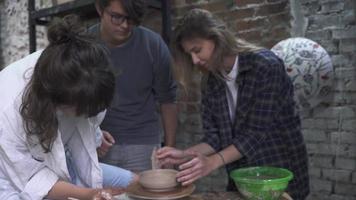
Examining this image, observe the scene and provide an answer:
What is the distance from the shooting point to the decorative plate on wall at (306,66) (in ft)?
7.04

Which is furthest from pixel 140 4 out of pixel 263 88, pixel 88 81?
pixel 88 81

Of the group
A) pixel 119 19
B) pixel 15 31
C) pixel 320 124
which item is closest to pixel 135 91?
pixel 119 19

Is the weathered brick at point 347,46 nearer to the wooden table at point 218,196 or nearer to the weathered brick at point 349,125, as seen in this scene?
the weathered brick at point 349,125

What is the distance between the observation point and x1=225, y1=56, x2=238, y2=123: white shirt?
1700 mm

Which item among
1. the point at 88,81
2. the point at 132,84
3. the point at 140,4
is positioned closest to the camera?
the point at 88,81

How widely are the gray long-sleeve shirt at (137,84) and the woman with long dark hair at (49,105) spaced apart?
0.74 meters

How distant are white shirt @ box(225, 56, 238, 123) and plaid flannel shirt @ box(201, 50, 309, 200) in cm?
2

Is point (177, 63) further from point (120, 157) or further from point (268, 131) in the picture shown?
point (120, 157)

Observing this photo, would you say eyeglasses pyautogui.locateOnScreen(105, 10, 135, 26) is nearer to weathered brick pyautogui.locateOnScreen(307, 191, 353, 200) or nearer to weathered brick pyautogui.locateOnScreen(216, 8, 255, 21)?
weathered brick pyautogui.locateOnScreen(216, 8, 255, 21)

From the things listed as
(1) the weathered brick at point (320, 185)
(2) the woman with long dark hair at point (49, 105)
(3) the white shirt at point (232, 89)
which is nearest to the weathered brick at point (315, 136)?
(1) the weathered brick at point (320, 185)

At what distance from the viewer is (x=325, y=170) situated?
2.40m

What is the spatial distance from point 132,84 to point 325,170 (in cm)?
120

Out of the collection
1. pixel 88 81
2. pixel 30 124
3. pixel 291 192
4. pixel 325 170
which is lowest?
pixel 325 170

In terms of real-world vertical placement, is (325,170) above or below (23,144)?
below
